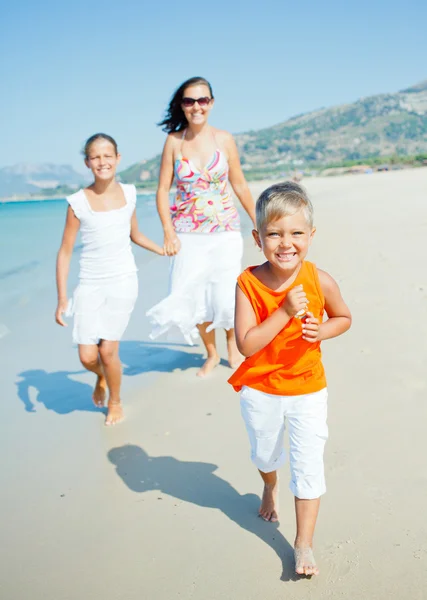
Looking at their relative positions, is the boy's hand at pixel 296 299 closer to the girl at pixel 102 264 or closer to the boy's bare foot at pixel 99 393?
the girl at pixel 102 264

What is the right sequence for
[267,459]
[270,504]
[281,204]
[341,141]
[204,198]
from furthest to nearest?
1. [341,141]
2. [204,198]
3. [270,504]
4. [267,459]
5. [281,204]

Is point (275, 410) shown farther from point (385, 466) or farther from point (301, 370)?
point (385, 466)

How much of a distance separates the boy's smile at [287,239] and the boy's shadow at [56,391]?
2426 mm

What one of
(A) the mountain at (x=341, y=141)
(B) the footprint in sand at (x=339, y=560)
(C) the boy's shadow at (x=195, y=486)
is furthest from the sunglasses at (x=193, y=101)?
(A) the mountain at (x=341, y=141)

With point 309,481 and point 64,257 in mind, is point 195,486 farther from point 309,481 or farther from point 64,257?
point 64,257

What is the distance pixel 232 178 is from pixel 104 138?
1.23 metres

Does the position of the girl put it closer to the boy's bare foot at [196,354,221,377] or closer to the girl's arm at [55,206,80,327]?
the girl's arm at [55,206,80,327]

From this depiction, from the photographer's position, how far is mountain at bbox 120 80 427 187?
16075cm

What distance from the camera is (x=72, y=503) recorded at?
9.34ft

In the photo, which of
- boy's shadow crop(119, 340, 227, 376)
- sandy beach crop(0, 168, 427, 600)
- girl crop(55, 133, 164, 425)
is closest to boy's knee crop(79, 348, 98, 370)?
girl crop(55, 133, 164, 425)

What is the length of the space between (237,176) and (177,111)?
70cm

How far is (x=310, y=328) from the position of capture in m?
1.99

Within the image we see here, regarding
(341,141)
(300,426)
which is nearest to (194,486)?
(300,426)

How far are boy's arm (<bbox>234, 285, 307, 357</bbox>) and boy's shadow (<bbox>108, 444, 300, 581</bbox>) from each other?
37.1 inches
